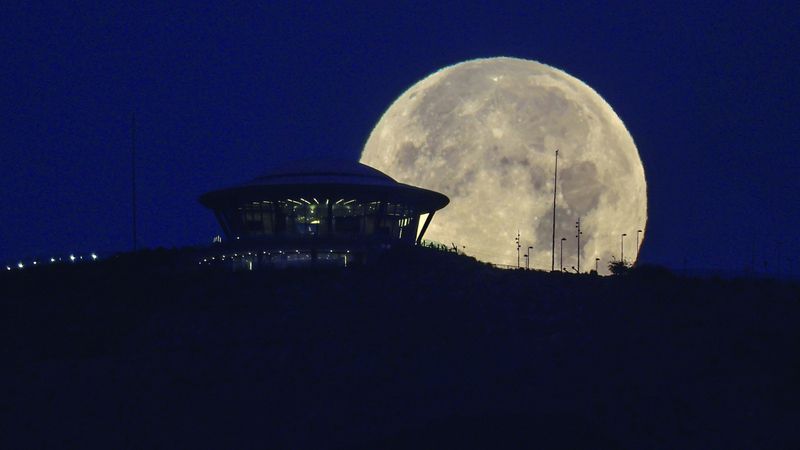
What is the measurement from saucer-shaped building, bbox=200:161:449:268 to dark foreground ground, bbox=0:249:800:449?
8.60 meters

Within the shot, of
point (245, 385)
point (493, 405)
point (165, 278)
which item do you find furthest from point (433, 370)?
point (165, 278)

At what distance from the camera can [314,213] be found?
7912cm

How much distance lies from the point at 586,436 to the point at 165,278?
33486 mm

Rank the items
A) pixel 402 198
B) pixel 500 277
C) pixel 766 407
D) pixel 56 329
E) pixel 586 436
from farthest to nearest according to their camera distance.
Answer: pixel 402 198 → pixel 500 277 → pixel 56 329 → pixel 766 407 → pixel 586 436

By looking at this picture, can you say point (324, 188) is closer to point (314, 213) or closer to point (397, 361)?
point (314, 213)

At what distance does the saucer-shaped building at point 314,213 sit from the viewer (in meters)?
71.7

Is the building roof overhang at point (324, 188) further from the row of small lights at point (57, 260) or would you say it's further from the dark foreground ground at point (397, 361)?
the dark foreground ground at point (397, 361)

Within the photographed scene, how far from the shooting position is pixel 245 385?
43.9 m

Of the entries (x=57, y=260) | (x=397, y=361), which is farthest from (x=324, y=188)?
(x=397, y=361)

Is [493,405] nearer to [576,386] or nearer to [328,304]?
[576,386]

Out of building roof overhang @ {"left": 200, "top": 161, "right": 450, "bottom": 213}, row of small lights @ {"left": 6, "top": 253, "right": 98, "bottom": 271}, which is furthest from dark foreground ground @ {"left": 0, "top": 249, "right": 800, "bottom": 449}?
building roof overhang @ {"left": 200, "top": 161, "right": 450, "bottom": 213}

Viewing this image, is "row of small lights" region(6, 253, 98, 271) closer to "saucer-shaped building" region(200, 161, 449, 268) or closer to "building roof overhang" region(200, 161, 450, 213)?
"saucer-shaped building" region(200, 161, 449, 268)

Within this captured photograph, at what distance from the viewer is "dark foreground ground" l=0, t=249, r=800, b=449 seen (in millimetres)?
39188

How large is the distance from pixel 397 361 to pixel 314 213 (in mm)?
34429
